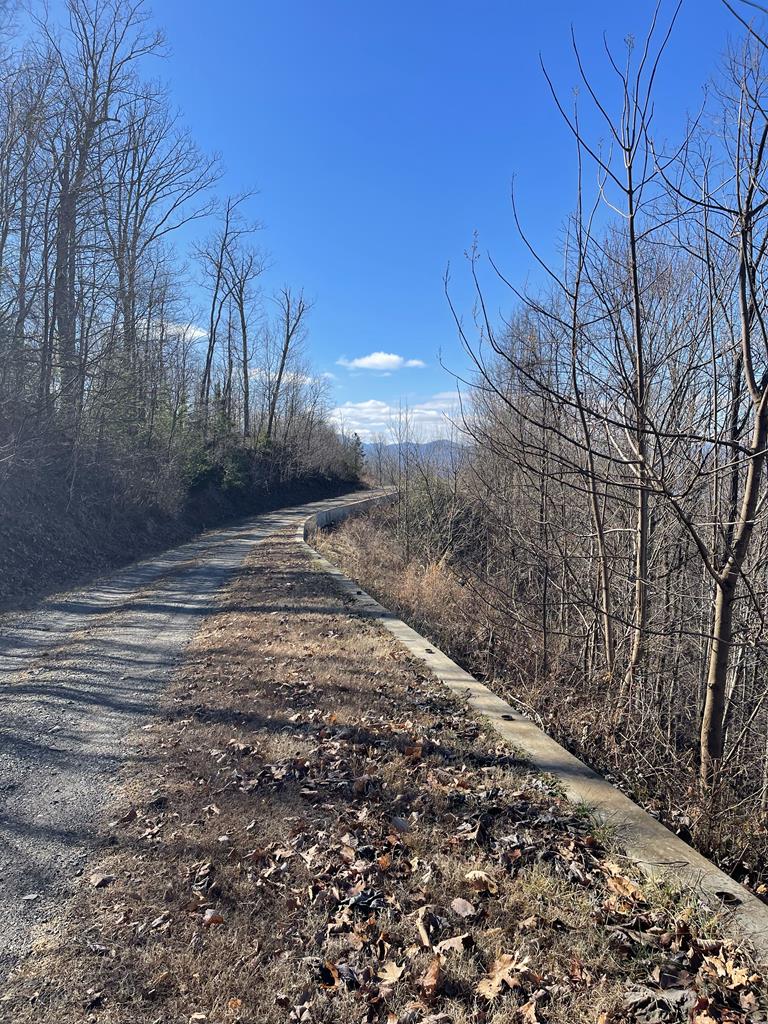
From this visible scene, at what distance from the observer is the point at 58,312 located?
17.8 m

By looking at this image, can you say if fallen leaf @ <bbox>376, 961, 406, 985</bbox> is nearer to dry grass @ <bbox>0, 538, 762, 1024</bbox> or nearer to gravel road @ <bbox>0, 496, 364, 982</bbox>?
dry grass @ <bbox>0, 538, 762, 1024</bbox>

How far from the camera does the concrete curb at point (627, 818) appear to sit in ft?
9.81

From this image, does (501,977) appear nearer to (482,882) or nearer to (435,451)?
(482,882)

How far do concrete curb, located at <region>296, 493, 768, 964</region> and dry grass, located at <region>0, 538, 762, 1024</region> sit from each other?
146 millimetres

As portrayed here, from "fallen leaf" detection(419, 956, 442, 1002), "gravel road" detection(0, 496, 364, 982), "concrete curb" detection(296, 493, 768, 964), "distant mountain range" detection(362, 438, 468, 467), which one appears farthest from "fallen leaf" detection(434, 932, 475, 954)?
"distant mountain range" detection(362, 438, 468, 467)

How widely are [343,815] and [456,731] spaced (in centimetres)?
162

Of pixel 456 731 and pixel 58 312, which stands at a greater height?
pixel 58 312

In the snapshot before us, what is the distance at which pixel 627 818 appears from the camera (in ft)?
12.8

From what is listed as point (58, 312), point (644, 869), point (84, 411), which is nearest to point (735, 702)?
point (644, 869)

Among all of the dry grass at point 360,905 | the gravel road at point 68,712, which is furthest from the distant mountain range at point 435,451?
the dry grass at point 360,905

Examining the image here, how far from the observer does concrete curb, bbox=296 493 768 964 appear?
118 inches

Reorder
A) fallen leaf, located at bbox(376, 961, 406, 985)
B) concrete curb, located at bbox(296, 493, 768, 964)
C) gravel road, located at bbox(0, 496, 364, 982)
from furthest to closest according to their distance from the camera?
gravel road, located at bbox(0, 496, 364, 982) < concrete curb, located at bbox(296, 493, 768, 964) < fallen leaf, located at bbox(376, 961, 406, 985)

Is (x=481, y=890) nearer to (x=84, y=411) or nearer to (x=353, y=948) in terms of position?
(x=353, y=948)

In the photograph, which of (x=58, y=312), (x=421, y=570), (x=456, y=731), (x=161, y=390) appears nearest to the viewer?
(x=456, y=731)
